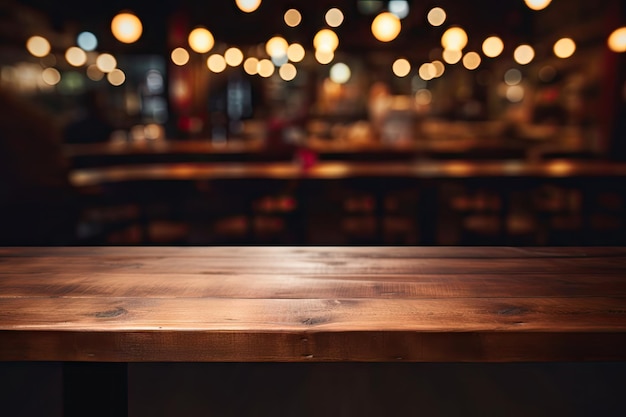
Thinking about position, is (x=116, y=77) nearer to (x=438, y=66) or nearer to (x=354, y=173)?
(x=438, y=66)

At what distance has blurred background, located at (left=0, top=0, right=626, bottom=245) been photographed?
4.89 meters

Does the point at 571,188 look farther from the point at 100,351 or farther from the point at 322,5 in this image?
the point at 322,5

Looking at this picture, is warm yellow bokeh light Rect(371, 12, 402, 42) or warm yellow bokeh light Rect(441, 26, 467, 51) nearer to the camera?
warm yellow bokeh light Rect(371, 12, 402, 42)

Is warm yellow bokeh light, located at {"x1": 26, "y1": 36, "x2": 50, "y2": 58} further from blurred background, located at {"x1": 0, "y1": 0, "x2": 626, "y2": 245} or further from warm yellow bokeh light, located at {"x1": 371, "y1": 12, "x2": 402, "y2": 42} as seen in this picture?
warm yellow bokeh light, located at {"x1": 371, "y1": 12, "x2": 402, "y2": 42}

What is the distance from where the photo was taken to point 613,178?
491 centimetres

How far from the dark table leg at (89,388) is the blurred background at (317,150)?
3.16 metres

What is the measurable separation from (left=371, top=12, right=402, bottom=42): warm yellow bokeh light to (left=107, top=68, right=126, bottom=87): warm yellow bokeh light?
50.1 feet

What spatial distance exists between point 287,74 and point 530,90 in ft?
22.6

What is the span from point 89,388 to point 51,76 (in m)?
16.9

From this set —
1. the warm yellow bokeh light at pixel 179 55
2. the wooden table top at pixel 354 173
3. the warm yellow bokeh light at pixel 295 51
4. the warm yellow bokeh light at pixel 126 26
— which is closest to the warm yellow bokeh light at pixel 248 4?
the warm yellow bokeh light at pixel 126 26

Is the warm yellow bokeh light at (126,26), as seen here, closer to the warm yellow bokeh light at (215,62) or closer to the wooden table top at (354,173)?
the wooden table top at (354,173)

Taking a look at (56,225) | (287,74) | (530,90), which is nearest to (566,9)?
(530,90)

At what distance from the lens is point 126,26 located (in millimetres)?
4828

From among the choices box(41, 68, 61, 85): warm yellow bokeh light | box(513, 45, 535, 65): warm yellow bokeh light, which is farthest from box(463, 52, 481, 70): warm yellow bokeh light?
box(41, 68, 61, 85): warm yellow bokeh light
